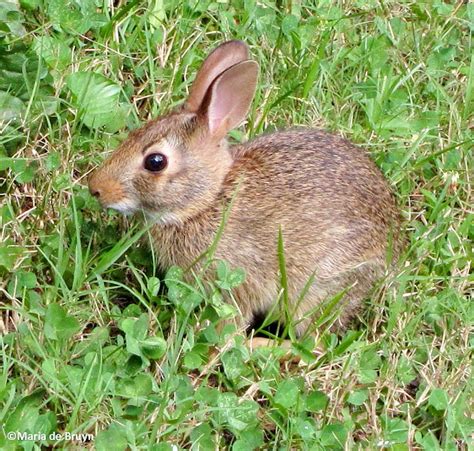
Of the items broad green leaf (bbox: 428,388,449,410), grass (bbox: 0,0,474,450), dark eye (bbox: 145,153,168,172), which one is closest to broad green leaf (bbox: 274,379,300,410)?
grass (bbox: 0,0,474,450)

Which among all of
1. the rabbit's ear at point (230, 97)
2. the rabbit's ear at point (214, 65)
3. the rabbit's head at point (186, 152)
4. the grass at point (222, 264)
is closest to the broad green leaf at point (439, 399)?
the grass at point (222, 264)

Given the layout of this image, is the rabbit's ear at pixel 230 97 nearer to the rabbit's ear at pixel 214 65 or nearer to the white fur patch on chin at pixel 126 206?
the rabbit's ear at pixel 214 65

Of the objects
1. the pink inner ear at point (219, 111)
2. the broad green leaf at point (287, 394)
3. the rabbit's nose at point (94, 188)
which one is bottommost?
the broad green leaf at point (287, 394)

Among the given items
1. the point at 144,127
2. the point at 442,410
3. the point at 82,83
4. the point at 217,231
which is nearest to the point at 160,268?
the point at 217,231

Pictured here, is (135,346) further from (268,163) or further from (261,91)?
(261,91)

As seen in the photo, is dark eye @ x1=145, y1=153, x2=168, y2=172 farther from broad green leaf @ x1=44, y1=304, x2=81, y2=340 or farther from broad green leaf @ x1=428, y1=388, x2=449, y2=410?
broad green leaf @ x1=428, y1=388, x2=449, y2=410

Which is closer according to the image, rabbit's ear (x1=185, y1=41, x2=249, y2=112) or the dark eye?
the dark eye

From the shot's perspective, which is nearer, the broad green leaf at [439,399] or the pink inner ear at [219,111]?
the broad green leaf at [439,399]
